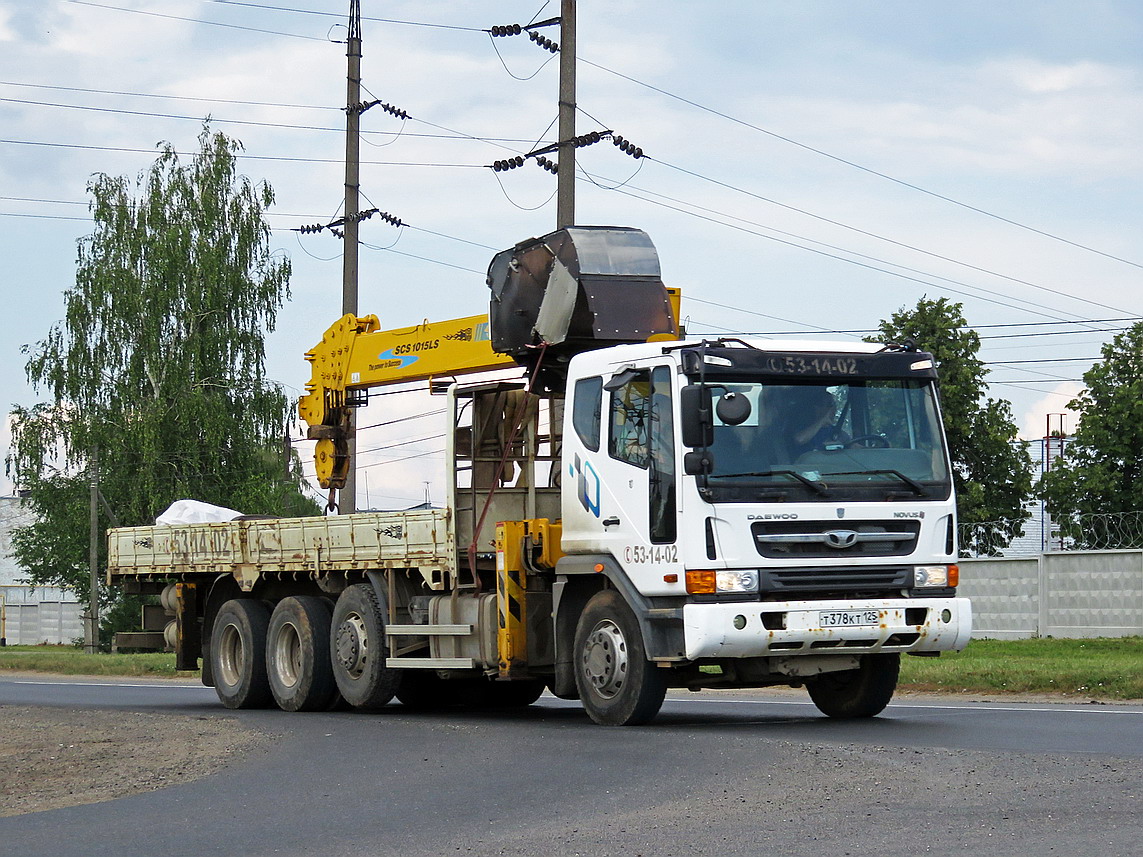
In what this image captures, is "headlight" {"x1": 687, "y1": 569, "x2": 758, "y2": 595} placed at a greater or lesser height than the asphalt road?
greater

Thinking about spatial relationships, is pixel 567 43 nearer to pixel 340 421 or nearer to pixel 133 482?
pixel 340 421

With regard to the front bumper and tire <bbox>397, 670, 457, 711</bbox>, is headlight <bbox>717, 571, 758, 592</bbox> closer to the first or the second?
the front bumper

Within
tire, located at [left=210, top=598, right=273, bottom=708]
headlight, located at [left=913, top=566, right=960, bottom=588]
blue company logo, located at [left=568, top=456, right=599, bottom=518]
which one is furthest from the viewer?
tire, located at [left=210, top=598, right=273, bottom=708]

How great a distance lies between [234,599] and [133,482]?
102ft

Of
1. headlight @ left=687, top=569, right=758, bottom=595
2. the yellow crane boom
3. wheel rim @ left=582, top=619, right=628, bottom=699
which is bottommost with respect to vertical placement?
wheel rim @ left=582, top=619, right=628, bottom=699

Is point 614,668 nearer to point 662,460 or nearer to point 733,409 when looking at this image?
point 662,460

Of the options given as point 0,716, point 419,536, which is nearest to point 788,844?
point 419,536

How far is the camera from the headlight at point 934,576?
13.2 metres

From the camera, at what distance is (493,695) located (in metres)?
18.2

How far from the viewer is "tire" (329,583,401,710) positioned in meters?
16.5

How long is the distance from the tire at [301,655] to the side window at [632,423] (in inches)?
192

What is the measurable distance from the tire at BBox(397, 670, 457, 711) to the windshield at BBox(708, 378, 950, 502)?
5.35m

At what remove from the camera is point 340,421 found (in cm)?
2133

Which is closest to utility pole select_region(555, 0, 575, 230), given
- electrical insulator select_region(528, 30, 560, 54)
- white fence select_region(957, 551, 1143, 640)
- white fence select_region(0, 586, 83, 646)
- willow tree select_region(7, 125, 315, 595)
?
electrical insulator select_region(528, 30, 560, 54)
